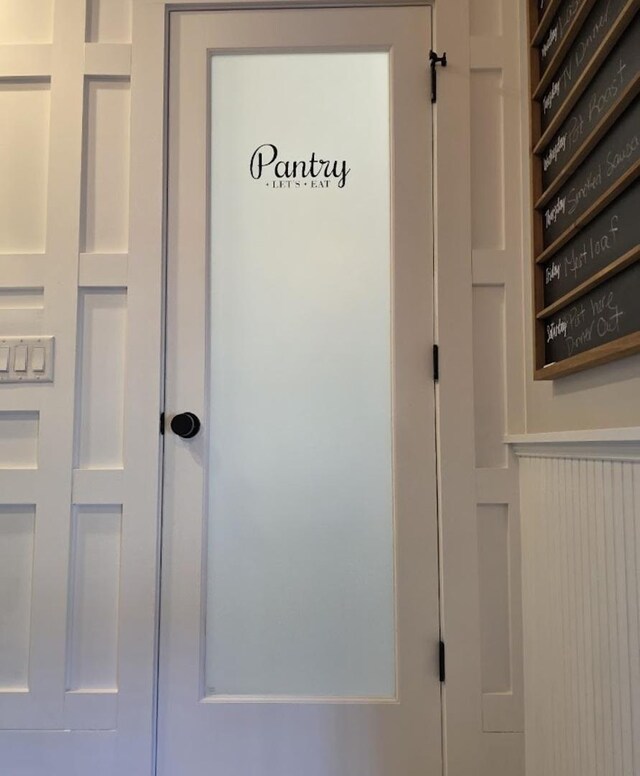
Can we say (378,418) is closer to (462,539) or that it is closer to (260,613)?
(462,539)

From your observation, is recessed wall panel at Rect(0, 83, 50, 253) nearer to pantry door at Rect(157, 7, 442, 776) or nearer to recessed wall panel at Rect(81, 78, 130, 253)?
recessed wall panel at Rect(81, 78, 130, 253)

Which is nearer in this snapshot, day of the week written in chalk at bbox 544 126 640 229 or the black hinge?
day of the week written in chalk at bbox 544 126 640 229

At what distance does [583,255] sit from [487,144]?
1.89 ft

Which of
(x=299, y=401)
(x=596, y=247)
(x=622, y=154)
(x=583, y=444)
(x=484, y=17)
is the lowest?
(x=583, y=444)

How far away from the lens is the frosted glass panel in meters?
1.58

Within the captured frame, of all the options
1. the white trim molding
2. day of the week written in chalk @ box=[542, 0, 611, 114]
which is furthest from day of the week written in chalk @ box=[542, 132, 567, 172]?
the white trim molding

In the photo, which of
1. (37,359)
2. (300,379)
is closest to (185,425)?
(300,379)

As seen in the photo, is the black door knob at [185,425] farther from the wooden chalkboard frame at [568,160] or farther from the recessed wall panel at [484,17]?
the recessed wall panel at [484,17]

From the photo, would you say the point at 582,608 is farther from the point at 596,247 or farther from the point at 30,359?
the point at 30,359

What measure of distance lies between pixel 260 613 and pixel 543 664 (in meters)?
0.72

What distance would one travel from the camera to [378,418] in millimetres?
1616

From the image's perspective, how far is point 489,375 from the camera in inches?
62.6

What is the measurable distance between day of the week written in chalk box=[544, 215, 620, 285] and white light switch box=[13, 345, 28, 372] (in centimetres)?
138

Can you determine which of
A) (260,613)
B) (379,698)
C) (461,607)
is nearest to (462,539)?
(461,607)
